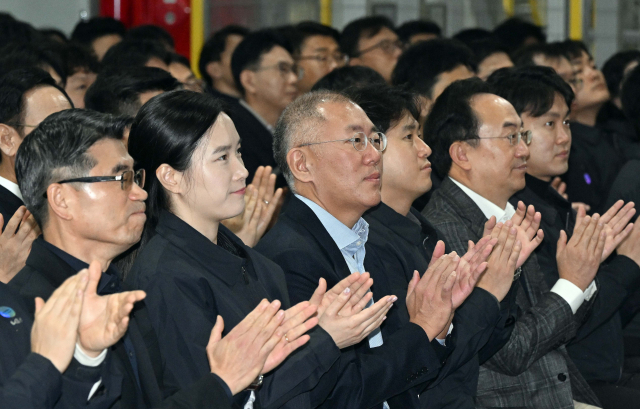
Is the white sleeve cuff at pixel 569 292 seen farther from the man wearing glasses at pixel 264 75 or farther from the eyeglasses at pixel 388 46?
the eyeglasses at pixel 388 46

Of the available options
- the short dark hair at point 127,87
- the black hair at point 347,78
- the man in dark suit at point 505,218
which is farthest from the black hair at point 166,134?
the black hair at point 347,78

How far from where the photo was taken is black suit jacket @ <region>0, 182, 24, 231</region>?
2.82m

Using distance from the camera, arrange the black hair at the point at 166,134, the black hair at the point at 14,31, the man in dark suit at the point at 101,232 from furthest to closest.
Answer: the black hair at the point at 14,31, the black hair at the point at 166,134, the man in dark suit at the point at 101,232

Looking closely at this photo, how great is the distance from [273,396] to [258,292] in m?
0.30

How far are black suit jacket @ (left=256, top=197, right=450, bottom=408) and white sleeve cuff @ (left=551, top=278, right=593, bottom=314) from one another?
0.68 meters

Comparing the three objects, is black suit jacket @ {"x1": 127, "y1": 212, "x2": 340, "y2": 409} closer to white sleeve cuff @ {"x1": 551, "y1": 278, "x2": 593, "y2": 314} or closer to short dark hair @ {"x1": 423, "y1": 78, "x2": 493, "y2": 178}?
white sleeve cuff @ {"x1": 551, "y1": 278, "x2": 593, "y2": 314}

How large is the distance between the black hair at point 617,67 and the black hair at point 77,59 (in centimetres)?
385

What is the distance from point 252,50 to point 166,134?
301cm

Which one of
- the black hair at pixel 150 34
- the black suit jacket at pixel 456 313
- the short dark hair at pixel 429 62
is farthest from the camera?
the black hair at pixel 150 34

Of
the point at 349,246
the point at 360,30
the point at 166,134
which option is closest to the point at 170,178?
the point at 166,134

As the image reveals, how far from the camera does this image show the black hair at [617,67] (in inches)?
240

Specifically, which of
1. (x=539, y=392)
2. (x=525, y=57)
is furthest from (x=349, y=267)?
(x=525, y=57)

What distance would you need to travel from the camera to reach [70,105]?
10.0 feet

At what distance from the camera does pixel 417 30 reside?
6.35m
